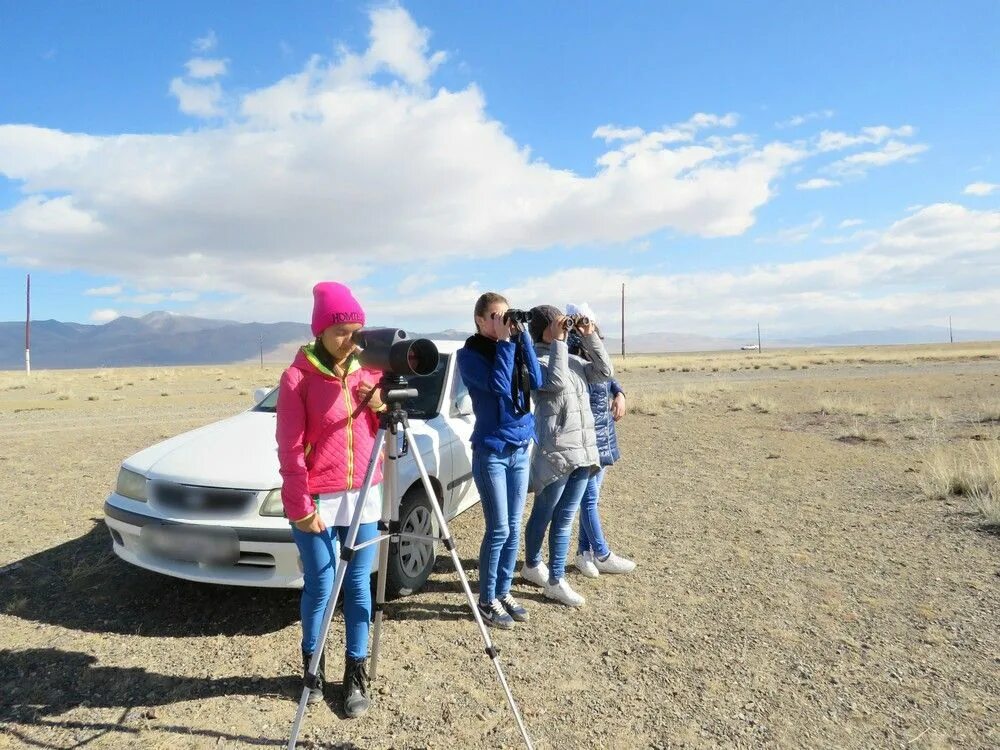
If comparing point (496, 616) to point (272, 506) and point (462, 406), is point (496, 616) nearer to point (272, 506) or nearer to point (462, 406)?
point (272, 506)

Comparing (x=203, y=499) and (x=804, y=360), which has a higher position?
(x=804, y=360)

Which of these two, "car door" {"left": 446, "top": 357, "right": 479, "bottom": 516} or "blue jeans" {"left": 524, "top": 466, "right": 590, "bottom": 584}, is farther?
"car door" {"left": 446, "top": 357, "right": 479, "bottom": 516}

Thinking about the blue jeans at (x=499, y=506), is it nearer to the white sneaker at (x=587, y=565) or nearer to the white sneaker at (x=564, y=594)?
the white sneaker at (x=564, y=594)

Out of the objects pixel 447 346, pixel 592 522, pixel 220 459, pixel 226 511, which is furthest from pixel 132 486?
pixel 592 522

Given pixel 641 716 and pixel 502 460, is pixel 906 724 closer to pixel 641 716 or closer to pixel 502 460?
pixel 641 716

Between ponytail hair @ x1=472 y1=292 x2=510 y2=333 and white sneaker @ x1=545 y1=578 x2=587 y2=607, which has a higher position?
ponytail hair @ x1=472 y1=292 x2=510 y2=333

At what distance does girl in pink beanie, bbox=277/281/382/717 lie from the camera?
2.48 meters

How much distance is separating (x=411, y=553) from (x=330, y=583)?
1195 mm

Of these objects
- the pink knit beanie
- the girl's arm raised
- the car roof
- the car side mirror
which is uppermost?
the pink knit beanie

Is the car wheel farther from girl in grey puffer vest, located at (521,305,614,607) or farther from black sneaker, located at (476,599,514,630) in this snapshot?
girl in grey puffer vest, located at (521,305,614,607)

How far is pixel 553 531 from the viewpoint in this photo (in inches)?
151

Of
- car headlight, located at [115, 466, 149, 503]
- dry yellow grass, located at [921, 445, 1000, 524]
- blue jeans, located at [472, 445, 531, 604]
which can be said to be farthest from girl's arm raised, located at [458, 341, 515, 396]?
dry yellow grass, located at [921, 445, 1000, 524]

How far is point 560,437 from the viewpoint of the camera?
12.0 feet

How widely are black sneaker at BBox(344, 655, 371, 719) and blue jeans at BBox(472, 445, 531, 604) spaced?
0.91 metres
